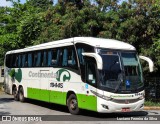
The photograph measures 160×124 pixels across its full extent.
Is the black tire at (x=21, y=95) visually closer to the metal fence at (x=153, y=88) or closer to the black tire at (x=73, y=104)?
the black tire at (x=73, y=104)

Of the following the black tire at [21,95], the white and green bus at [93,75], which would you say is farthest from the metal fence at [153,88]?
the black tire at [21,95]

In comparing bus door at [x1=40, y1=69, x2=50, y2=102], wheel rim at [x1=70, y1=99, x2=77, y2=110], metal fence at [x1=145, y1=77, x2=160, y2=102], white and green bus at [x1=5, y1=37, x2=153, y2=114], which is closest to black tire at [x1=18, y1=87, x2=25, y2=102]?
bus door at [x1=40, y1=69, x2=50, y2=102]

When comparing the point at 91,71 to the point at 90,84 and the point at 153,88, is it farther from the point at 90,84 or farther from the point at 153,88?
the point at 153,88

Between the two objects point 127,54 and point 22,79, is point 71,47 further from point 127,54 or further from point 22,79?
point 22,79

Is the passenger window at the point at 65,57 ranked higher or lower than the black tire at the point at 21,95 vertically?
higher

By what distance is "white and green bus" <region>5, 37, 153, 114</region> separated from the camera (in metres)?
14.1

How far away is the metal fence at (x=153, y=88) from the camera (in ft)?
72.1

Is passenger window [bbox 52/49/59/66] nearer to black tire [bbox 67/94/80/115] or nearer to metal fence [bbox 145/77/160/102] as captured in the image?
black tire [bbox 67/94/80/115]

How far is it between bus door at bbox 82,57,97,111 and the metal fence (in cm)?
817

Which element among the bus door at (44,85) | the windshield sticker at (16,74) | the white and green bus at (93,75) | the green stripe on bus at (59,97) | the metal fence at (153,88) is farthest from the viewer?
the windshield sticker at (16,74)

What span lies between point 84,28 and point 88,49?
8341mm

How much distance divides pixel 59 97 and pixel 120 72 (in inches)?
153

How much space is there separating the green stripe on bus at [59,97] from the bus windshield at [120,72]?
878 mm

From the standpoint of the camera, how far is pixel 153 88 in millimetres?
22125
